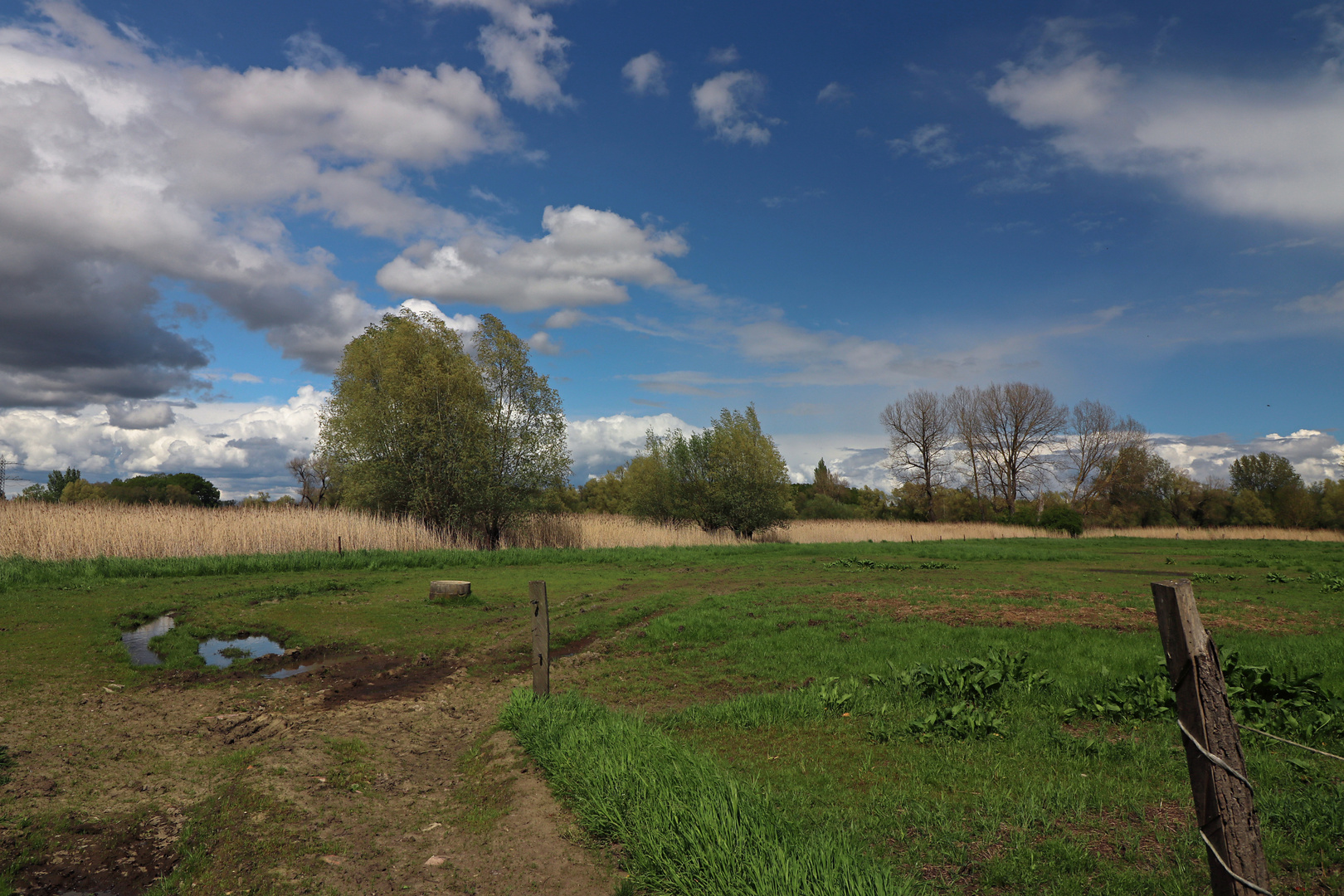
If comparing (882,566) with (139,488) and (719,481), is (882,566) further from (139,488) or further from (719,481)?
(139,488)

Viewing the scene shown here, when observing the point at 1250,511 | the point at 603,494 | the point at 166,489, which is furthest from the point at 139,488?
the point at 1250,511

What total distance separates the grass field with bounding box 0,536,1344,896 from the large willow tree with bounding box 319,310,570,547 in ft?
49.0

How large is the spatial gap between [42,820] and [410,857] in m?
2.87

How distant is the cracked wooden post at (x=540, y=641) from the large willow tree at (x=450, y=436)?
21849mm

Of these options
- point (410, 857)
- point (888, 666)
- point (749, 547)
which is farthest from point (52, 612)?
point (749, 547)

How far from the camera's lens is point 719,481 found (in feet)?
131

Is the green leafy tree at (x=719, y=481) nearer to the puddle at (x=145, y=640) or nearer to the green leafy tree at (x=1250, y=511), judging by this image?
the puddle at (x=145, y=640)

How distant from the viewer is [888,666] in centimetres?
821

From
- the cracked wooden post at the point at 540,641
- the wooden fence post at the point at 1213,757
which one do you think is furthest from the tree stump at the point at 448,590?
the wooden fence post at the point at 1213,757

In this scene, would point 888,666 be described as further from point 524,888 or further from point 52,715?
point 52,715

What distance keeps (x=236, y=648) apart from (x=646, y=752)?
8605 millimetres

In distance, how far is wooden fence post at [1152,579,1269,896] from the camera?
2711 millimetres

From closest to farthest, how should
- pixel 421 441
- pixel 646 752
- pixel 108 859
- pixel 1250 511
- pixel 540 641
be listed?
1. pixel 108 859
2. pixel 646 752
3. pixel 540 641
4. pixel 421 441
5. pixel 1250 511

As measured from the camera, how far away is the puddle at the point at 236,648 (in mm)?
9664
